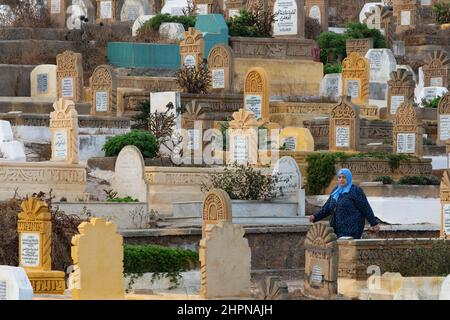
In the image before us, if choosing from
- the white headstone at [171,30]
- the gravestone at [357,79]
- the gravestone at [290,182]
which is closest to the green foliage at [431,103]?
the gravestone at [357,79]

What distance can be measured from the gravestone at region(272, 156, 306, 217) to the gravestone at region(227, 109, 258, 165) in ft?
4.52

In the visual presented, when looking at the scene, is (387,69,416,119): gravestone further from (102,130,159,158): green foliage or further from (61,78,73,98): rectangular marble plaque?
(102,130,159,158): green foliage

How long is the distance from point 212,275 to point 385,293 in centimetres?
191

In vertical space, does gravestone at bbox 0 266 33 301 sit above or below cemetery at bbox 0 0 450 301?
below

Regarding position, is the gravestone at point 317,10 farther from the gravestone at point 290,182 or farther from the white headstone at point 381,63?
the gravestone at point 290,182

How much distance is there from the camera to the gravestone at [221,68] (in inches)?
1436

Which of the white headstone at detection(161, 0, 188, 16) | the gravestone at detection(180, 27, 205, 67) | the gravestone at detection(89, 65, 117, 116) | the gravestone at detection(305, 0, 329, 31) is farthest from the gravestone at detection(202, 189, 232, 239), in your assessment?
the gravestone at detection(305, 0, 329, 31)

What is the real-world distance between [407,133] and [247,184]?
5.46 metres

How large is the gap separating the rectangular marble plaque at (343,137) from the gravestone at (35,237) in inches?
406

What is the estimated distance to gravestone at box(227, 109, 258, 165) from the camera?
100ft

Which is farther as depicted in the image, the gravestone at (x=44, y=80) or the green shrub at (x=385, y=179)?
the gravestone at (x=44, y=80)

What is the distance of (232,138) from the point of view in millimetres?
30828

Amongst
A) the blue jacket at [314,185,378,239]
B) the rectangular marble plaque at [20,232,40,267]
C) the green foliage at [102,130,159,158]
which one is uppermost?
the green foliage at [102,130,159,158]
